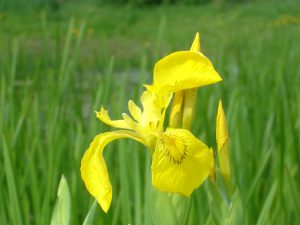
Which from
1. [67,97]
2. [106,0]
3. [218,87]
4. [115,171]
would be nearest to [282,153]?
[115,171]

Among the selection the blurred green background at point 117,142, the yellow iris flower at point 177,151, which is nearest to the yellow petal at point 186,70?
the yellow iris flower at point 177,151

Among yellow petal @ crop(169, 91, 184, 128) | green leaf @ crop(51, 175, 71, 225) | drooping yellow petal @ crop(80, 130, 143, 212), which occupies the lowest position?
green leaf @ crop(51, 175, 71, 225)

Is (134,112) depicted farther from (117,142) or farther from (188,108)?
(117,142)

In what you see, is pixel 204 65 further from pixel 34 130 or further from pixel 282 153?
pixel 34 130

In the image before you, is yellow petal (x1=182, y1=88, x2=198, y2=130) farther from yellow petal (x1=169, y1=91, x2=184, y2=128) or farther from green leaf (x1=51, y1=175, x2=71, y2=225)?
green leaf (x1=51, y1=175, x2=71, y2=225)

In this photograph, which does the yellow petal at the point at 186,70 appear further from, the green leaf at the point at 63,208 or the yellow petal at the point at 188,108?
the green leaf at the point at 63,208

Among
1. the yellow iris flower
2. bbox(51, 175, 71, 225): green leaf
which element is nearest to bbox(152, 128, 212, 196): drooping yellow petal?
the yellow iris flower
